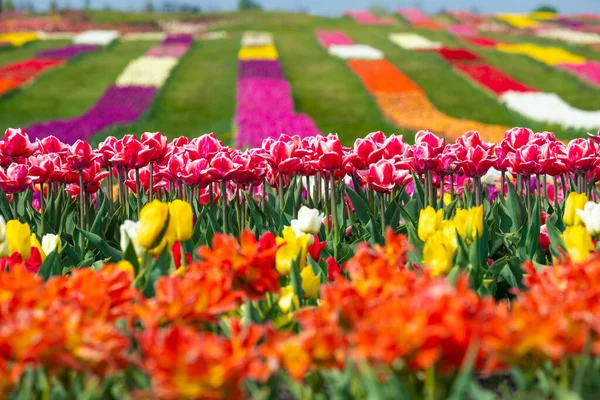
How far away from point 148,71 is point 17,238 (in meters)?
24.8

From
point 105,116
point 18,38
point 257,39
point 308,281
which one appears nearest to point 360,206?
point 308,281

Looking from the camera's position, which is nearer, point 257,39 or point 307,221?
point 307,221

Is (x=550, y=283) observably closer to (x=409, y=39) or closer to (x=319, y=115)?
(x=319, y=115)

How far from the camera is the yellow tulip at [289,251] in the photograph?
9.21 feet


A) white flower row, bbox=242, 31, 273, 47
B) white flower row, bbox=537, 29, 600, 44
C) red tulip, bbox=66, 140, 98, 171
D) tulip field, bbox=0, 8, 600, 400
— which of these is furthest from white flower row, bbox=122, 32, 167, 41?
red tulip, bbox=66, 140, 98, 171

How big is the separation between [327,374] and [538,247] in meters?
1.91

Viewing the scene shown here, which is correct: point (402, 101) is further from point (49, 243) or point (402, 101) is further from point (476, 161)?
point (49, 243)

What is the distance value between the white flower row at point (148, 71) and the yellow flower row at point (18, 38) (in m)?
9.92

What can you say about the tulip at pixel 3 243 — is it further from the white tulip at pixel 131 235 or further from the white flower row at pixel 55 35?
the white flower row at pixel 55 35

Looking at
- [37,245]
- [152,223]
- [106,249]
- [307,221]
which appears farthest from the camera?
[106,249]

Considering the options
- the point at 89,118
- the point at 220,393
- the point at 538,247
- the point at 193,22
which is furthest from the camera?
the point at 193,22

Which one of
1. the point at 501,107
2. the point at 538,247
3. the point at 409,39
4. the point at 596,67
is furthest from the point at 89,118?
the point at 409,39

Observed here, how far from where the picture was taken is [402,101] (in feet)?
69.9

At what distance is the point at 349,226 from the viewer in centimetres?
438
